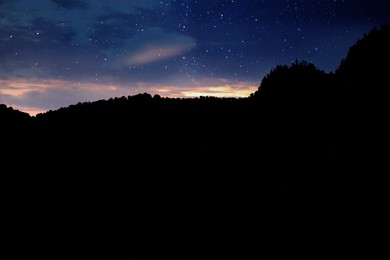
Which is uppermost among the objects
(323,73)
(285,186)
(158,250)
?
(323,73)

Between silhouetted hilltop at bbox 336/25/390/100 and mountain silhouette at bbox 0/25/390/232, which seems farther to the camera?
silhouetted hilltop at bbox 336/25/390/100

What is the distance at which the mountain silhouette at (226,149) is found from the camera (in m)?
10.1

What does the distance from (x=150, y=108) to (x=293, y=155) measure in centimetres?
1239

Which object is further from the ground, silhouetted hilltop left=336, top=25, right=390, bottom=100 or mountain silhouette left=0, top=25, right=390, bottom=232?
silhouetted hilltop left=336, top=25, right=390, bottom=100

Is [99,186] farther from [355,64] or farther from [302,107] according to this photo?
[355,64]

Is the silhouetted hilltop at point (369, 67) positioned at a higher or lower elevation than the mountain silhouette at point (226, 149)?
higher

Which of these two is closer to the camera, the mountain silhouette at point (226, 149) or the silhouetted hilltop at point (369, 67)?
the mountain silhouette at point (226, 149)

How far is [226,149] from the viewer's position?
15258 millimetres

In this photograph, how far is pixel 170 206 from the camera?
13734mm

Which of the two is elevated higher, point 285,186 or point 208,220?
point 285,186

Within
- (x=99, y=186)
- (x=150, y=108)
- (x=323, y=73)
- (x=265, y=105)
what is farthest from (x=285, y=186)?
(x=150, y=108)

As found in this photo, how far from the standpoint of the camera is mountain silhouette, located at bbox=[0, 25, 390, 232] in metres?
10.1

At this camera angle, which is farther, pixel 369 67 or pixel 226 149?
pixel 369 67

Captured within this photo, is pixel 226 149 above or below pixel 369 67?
below
